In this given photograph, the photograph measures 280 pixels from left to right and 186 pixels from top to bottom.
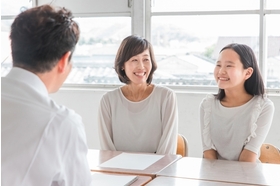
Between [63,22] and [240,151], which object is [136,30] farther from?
[63,22]

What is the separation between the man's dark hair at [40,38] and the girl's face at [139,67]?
152 centimetres

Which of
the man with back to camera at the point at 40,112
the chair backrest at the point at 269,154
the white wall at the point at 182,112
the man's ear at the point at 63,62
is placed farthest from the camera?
the white wall at the point at 182,112

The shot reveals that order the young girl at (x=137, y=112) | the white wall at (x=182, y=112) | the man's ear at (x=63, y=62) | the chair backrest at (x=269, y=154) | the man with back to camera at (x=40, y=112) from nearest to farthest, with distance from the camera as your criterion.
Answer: the man with back to camera at (x=40, y=112), the man's ear at (x=63, y=62), the chair backrest at (x=269, y=154), the young girl at (x=137, y=112), the white wall at (x=182, y=112)

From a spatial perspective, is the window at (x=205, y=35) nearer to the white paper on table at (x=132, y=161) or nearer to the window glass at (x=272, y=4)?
the window glass at (x=272, y=4)

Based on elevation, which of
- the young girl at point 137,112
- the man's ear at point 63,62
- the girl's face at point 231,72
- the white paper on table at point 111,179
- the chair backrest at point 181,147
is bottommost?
the chair backrest at point 181,147

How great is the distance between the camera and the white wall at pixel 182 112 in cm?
378

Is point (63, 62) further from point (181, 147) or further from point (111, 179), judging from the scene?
point (181, 147)

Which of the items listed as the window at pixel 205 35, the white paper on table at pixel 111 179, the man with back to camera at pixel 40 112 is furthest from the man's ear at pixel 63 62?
the window at pixel 205 35

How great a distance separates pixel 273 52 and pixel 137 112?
178 centimetres

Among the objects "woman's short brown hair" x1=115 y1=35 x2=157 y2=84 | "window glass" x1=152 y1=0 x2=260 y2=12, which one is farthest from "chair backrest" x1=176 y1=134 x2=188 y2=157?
"window glass" x1=152 y1=0 x2=260 y2=12

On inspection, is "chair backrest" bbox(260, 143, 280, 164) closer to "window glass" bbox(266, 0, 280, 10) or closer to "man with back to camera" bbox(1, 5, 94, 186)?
"man with back to camera" bbox(1, 5, 94, 186)

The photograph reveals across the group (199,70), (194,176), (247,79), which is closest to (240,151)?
(247,79)

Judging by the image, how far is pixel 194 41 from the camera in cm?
413

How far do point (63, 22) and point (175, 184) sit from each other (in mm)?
893
